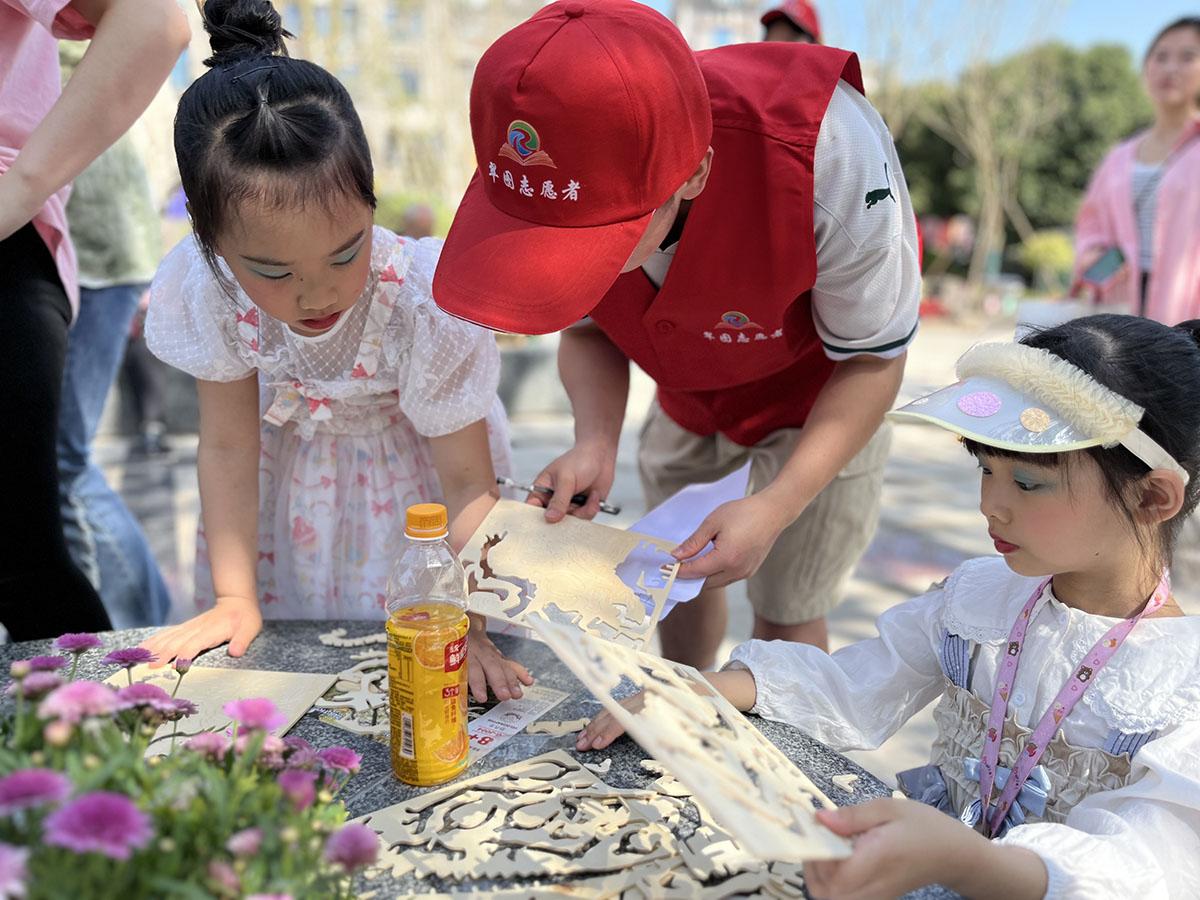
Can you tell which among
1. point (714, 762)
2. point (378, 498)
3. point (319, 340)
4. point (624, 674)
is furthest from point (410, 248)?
point (714, 762)

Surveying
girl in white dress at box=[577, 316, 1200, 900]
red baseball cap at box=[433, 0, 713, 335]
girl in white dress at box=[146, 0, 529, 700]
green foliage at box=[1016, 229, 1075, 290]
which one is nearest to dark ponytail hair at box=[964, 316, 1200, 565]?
girl in white dress at box=[577, 316, 1200, 900]

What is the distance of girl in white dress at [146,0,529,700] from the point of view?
1257 millimetres

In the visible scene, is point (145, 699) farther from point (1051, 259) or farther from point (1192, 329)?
point (1051, 259)

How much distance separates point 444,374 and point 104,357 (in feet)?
3.79

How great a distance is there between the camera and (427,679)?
3.35 ft

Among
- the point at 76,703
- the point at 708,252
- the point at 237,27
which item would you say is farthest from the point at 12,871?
the point at 237,27

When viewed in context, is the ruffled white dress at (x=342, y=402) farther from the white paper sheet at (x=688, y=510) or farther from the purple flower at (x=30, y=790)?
the purple flower at (x=30, y=790)

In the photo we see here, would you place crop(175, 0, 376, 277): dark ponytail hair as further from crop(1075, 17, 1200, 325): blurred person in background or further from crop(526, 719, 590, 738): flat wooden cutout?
crop(1075, 17, 1200, 325): blurred person in background

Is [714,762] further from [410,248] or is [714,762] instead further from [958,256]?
[958,256]

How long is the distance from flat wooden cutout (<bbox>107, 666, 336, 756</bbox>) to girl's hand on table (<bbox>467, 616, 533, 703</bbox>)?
0.18 meters

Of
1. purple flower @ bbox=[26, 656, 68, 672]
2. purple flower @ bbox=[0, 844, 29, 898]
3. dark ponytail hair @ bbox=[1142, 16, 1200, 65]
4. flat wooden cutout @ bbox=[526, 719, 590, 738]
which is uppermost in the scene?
dark ponytail hair @ bbox=[1142, 16, 1200, 65]

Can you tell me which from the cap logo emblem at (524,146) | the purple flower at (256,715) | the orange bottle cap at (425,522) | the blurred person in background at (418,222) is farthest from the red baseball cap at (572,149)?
the blurred person in background at (418,222)

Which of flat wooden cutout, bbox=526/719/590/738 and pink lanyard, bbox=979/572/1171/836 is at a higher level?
pink lanyard, bbox=979/572/1171/836

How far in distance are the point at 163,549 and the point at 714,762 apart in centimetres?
349
